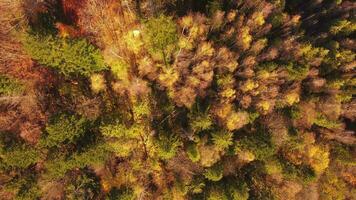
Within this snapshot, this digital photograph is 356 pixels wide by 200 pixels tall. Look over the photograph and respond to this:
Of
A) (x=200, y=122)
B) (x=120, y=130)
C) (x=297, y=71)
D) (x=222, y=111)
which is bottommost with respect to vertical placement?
(x=120, y=130)

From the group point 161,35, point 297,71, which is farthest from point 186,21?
point 297,71

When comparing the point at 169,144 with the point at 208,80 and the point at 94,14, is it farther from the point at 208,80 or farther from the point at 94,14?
the point at 94,14

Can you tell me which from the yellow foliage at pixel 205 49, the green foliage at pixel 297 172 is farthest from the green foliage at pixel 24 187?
the green foliage at pixel 297 172

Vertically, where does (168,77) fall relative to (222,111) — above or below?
above

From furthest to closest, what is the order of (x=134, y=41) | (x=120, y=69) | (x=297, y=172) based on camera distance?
1. (x=297, y=172)
2. (x=134, y=41)
3. (x=120, y=69)

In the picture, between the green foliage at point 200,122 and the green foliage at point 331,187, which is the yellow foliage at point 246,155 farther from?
the green foliage at point 331,187

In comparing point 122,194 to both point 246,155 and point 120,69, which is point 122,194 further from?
point 246,155

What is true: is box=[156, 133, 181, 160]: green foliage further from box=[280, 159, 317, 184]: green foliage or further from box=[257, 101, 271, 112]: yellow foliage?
box=[280, 159, 317, 184]: green foliage
